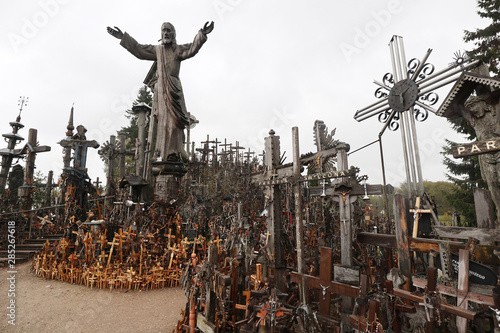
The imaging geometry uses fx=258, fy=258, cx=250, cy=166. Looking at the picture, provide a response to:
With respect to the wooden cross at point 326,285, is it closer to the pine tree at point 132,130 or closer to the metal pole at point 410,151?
the metal pole at point 410,151

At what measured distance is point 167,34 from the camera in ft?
39.5

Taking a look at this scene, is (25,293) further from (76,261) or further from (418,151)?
(418,151)

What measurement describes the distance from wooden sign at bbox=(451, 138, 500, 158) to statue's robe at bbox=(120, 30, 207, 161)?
9839 millimetres

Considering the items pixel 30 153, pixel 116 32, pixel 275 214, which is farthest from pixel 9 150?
pixel 275 214

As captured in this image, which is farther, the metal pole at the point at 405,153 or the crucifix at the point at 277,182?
the metal pole at the point at 405,153

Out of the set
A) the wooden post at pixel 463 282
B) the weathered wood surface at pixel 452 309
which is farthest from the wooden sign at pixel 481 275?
the weathered wood surface at pixel 452 309

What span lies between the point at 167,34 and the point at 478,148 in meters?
12.5

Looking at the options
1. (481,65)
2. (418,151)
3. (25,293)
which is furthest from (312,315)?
(25,293)

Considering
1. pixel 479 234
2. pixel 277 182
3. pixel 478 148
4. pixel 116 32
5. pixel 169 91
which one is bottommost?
pixel 479 234

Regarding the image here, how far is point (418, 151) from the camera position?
5.93m

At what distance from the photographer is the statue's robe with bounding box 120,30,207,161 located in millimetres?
11484

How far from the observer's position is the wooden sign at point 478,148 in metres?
3.33

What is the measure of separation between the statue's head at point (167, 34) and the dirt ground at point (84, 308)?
Answer: 1039 cm

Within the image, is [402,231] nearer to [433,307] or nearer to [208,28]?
[433,307]
